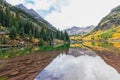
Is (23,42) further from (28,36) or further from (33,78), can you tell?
(33,78)

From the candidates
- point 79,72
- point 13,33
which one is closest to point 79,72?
point 79,72

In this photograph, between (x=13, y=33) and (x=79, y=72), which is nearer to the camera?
(x=79, y=72)

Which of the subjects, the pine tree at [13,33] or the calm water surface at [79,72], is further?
the pine tree at [13,33]

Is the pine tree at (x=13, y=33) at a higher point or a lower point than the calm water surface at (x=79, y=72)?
higher

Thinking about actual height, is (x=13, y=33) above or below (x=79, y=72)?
above

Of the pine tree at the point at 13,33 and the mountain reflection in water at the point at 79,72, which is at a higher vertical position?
the pine tree at the point at 13,33

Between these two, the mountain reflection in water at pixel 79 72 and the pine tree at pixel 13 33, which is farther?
the pine tree at pixel 13 33

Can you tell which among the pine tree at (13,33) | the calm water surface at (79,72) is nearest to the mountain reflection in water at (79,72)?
the calm water surface at (79,72)

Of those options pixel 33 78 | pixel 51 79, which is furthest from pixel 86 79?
pixel 33 78

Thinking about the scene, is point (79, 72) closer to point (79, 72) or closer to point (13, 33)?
point (79, 72)

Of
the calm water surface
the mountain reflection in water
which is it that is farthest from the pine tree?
the mountain reflection in water

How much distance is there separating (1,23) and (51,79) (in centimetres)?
15308

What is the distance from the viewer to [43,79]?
23094mm

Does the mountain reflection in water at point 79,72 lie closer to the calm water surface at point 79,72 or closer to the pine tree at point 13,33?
A: the calm water surface at point 79,72
